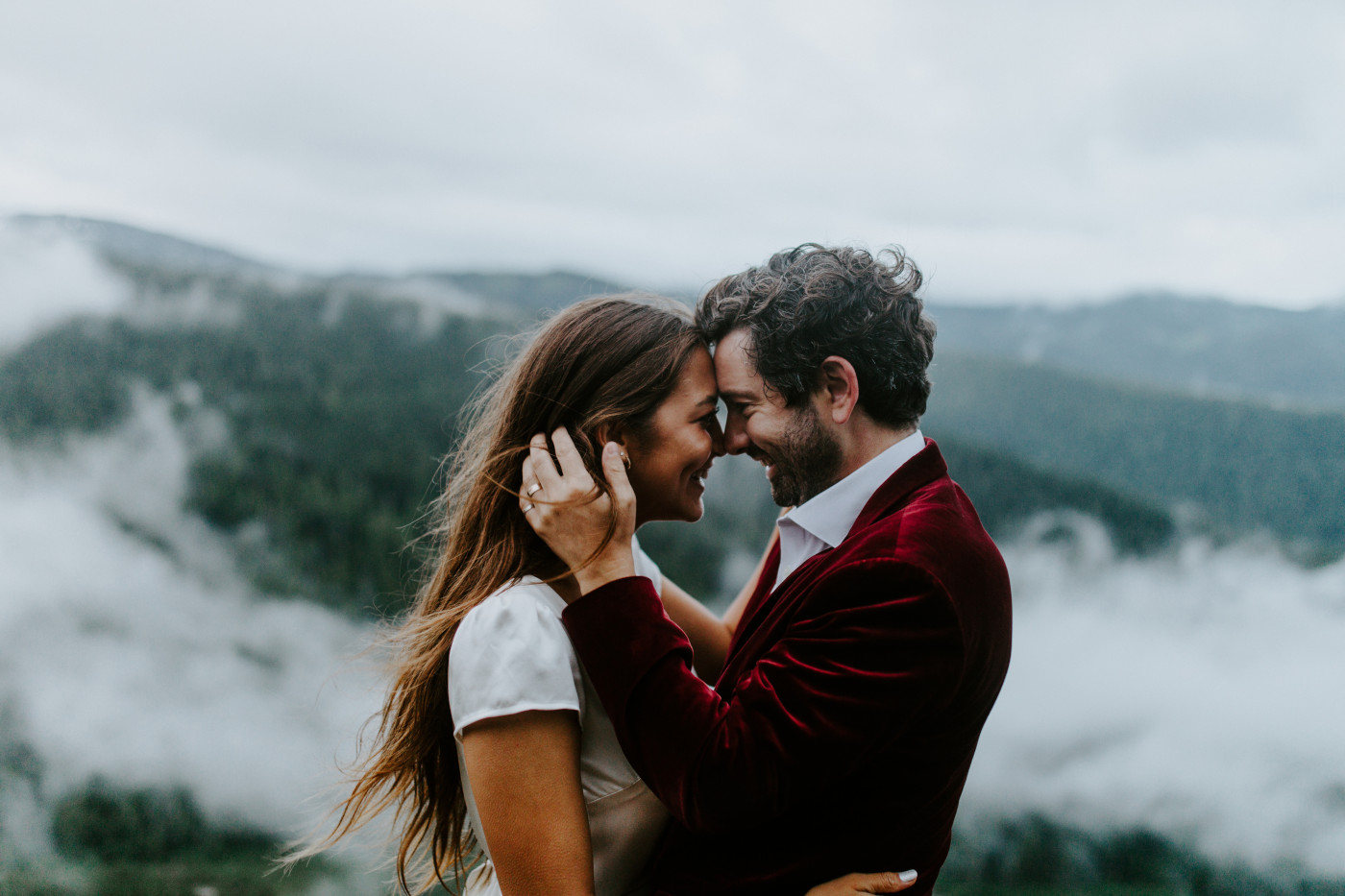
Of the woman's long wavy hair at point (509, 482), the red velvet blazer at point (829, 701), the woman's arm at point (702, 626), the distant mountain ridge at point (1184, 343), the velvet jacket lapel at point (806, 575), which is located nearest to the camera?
the red velvet blazer at point (829, 701)

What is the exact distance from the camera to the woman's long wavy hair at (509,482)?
1.96 metres

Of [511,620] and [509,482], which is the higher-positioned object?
[509,482]

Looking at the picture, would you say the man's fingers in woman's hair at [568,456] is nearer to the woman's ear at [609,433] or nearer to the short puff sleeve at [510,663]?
the woman's ear at [609,433]

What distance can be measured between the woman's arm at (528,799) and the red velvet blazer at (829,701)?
0.21 metres

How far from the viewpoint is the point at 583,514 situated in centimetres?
175

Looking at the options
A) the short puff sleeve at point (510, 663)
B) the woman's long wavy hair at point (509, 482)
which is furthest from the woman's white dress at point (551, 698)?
the woman's long wavy hair at point (509, 482)

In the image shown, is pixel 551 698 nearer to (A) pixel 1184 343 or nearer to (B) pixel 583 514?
(B) pixel 583 514

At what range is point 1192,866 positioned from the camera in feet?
26.6

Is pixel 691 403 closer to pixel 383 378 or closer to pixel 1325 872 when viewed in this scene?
pixel 383 378

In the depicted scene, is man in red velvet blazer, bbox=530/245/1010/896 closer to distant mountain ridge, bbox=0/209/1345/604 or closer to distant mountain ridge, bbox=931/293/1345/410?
distant mountain ridge, bbox=0/209/1345/604

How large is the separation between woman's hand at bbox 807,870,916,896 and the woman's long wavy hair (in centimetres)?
100

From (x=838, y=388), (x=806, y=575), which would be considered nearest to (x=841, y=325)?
(x=838, y=388)

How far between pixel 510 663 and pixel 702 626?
3.92 ft

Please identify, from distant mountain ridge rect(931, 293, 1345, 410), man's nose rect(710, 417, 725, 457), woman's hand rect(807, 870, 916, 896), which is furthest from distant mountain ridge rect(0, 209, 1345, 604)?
woman's hand rect(807, 870, 916, 896)
